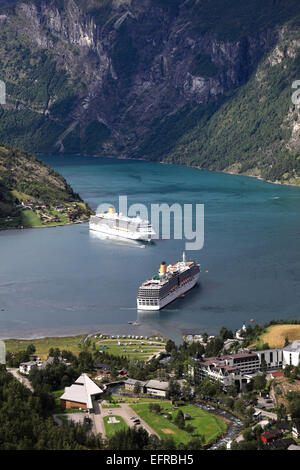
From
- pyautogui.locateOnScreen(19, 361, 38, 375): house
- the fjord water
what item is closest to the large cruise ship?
the fjord water

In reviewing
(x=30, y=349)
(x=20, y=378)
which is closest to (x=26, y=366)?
(x=20, y=378)

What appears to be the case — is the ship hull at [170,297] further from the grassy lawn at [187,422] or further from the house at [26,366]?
the grassy lawn at [187,422]

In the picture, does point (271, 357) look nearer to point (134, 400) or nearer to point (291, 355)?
point (291, 355)

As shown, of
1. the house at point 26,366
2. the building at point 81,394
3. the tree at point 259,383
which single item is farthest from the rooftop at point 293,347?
the house at point 26,366

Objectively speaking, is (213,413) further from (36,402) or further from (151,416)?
(36,402)

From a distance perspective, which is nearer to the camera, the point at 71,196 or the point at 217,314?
the point at 217,314
